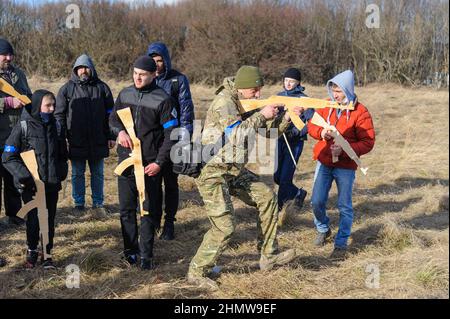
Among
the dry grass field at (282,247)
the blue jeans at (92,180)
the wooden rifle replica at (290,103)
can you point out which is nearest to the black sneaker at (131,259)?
the dry grass field at (282,247)

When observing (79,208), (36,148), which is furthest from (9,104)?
(79,208)

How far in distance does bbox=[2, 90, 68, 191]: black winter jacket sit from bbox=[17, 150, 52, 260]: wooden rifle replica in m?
0.04

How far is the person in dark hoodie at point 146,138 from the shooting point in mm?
4289

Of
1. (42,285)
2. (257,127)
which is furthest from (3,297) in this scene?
(257,127)

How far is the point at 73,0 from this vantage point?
19.4 meters

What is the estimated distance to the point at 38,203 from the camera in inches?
172

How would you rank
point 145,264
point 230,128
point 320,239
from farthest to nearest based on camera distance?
point 320,239 < point 145,264 < point 230,128

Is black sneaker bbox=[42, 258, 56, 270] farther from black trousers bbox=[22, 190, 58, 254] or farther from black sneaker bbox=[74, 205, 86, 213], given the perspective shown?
black sneaker bbox=[74, 205, 86, 213]

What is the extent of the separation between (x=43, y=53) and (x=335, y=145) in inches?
618

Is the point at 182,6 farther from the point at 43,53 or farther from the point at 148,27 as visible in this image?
the point at 43,53

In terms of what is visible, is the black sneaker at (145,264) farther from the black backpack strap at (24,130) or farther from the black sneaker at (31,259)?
the black backpack strap at (24,130)

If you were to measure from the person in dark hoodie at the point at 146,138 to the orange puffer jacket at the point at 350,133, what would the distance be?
5.15 ft

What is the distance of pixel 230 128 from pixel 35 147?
5.91 ft

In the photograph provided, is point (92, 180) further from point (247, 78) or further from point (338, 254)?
point (338, 254)
